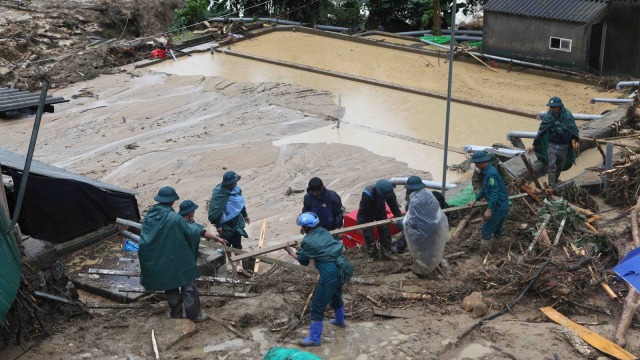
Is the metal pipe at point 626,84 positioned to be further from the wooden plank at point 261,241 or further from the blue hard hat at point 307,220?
the blue hard hat at point 307,220

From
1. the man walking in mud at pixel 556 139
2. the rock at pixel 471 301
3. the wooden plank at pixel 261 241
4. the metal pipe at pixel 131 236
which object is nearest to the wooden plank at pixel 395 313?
the rock at pixel 471 301

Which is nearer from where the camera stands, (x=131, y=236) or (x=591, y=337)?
(x=591, y=337)

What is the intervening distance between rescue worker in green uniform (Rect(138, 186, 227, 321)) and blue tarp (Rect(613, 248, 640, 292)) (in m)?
3.92

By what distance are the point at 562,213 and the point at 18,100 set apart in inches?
317

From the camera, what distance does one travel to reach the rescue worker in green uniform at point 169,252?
792cm

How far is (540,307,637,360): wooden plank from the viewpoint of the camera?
282 inches

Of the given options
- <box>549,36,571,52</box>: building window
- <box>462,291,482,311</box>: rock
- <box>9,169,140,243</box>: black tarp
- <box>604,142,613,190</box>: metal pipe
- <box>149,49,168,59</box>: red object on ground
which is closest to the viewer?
<box>462,291,482,311</box>: rock

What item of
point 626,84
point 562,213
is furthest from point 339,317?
point 626,84

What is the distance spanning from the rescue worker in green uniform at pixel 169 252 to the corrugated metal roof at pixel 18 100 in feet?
14.8

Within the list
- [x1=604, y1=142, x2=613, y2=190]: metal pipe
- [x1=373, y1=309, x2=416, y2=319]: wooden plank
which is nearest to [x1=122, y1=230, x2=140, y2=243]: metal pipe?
[x1=373, y1=309, x2=416, y2=319]: wooden plank

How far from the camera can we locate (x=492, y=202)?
9.49m

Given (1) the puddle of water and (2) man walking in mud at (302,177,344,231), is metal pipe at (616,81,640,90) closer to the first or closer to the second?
(2) man walking in mud at (302,177,344,231)

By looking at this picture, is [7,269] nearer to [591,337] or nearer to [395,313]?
[395,313]

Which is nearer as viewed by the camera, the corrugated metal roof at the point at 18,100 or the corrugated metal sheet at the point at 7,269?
the corrugated metal sheet at the point at 7,269
